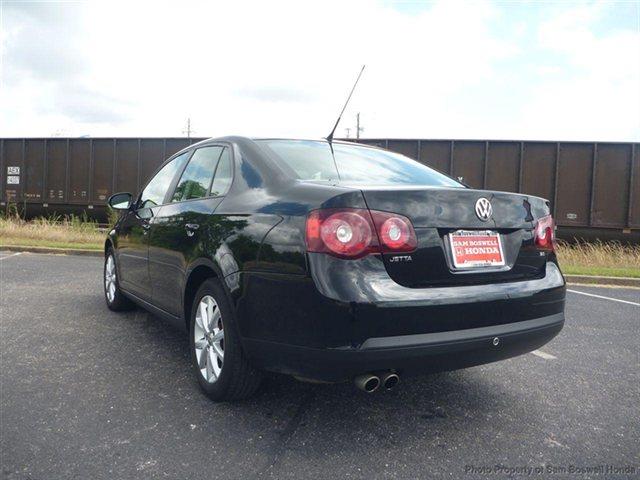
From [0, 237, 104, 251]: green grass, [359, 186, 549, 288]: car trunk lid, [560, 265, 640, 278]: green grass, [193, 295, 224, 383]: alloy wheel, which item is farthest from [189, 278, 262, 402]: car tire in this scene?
[0, 237, 104, 251]: green grass

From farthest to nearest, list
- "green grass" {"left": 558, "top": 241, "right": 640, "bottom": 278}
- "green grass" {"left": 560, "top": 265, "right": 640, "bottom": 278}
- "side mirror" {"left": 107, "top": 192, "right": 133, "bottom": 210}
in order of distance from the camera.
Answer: "green grass" {"left": 558, "top": 241, "right": 640, "bottom": 278} → "green grass" {"left": 560, "top": 265, "right": 640, "bottom": 278} → "side mirror" {"left": 107, "top": 192, "right": 133, "bottom": 210}

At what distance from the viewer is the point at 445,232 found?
2.41 metres

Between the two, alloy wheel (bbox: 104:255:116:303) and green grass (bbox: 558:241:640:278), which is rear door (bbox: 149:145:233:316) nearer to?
alloy wheel (bbox: 104:255:116:303)

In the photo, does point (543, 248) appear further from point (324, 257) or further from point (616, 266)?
point (616, 266)

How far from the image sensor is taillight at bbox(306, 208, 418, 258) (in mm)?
2236

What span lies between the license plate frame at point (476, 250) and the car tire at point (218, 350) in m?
1.13

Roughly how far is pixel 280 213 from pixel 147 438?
48.7 inches

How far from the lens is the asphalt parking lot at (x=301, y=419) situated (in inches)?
87.8

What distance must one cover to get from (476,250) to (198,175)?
6.48 ft

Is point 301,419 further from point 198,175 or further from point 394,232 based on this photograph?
point 198,175

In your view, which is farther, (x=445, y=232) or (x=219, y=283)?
(x=219, y=283)

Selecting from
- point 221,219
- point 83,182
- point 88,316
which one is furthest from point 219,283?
point 83,182

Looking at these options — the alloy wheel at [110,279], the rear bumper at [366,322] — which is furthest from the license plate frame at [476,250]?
the alloy wheel at [110,279]

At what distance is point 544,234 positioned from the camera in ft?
A: 9.34
